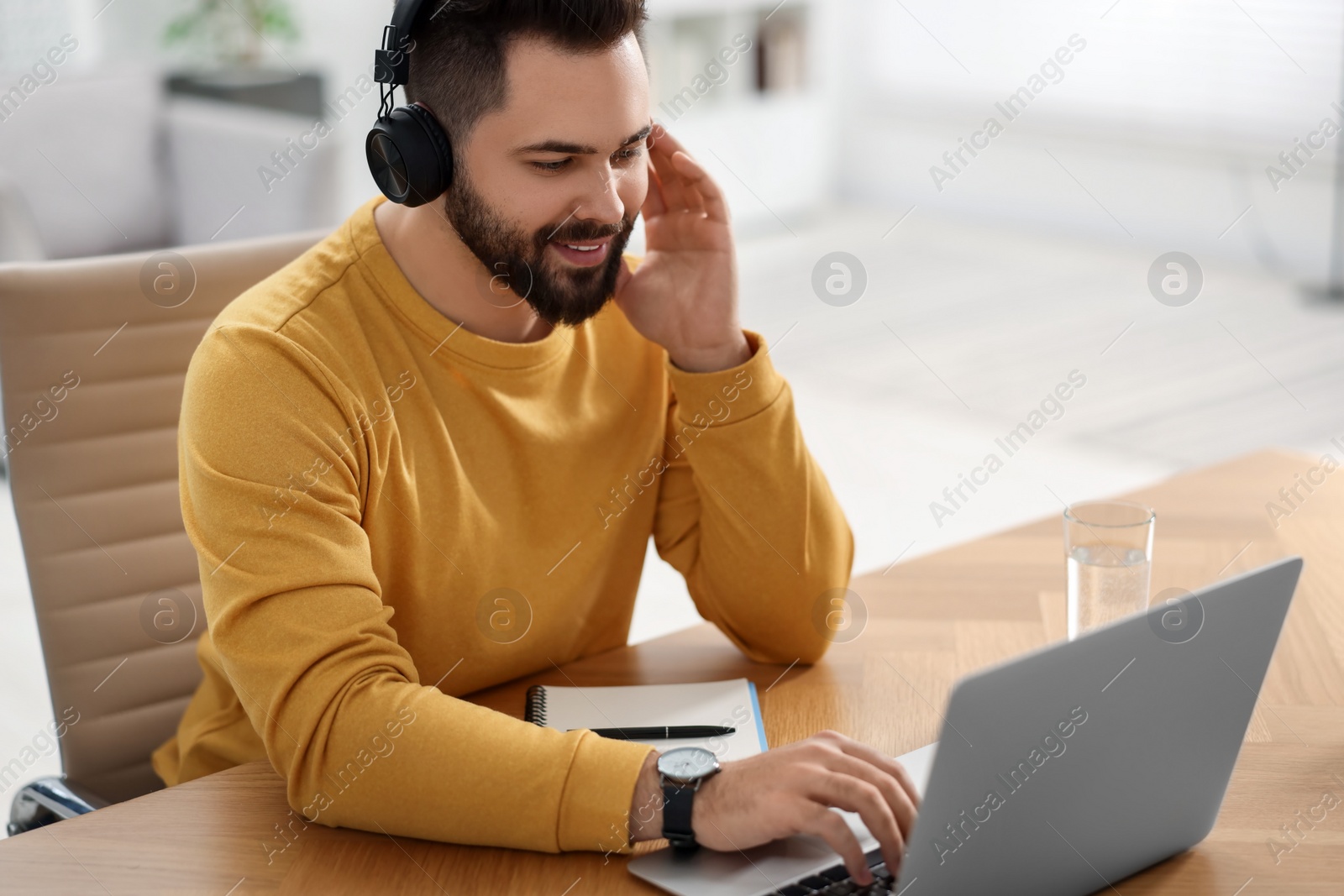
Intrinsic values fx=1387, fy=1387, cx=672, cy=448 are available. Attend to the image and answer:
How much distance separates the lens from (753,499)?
1.37m

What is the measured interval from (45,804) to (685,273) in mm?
790

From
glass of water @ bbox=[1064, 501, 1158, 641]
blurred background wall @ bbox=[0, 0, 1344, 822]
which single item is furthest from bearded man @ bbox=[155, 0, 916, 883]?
blurred background wall @ bbox=[0, 0, 1344, 822]

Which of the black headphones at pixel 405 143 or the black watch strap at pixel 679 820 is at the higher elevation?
the black headphones at pixel 405 143

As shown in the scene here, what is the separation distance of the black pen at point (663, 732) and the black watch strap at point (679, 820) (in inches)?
5.9

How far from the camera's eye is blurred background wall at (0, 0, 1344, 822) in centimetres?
355

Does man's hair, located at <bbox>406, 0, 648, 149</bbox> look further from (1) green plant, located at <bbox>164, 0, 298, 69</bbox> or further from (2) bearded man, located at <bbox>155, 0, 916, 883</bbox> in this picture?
(1) green plant, located at <bbox>164, 0, 298, 69</bbox>

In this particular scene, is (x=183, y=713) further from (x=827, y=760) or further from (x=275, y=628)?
(x=827, y=760)

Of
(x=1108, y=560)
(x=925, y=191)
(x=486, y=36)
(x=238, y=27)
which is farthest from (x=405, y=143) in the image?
(x=925, y=191)

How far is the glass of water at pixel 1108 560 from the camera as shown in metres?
1.13

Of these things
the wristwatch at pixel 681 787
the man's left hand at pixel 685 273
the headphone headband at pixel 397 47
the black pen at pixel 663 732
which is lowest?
the black pen at pixel 663 732

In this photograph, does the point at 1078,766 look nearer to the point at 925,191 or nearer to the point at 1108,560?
the point at 1108,560

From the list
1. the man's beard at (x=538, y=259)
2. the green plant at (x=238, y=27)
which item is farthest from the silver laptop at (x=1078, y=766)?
the green plant at (x=238, y=27)

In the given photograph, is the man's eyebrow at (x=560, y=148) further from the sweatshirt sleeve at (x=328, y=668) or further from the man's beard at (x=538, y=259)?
the sweatshirt sleeve at (x=328, y=668)

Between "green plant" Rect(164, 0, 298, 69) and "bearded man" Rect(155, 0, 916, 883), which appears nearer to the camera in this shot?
"bearded man" Rect(155, 0, 916, 883)
